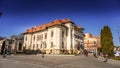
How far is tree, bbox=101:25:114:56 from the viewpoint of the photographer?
31969 millimetres

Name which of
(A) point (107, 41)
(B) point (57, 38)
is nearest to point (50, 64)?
(A) point (107, 41)

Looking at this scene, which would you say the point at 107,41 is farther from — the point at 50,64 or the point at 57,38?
the point at 57,38

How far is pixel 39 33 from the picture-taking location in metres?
61.5

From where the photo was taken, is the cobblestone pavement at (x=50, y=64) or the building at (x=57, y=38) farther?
the building at (x=57, y=38)

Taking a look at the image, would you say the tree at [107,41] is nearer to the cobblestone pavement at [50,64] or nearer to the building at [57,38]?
the cobblestone pavement at [50,64]

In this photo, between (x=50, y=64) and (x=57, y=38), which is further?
(x=57, y=38)

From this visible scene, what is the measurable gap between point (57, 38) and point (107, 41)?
21.5m

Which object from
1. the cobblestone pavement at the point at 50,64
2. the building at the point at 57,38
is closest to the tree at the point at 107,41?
the cobblestone pavement at the point at 50,64

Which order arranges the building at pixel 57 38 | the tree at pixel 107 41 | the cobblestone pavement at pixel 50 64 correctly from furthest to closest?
the building at pixel 57 38
the tree at pixel 107 41
the cobblestone pavement at pixel 50 64

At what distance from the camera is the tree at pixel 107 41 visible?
32.0 metres

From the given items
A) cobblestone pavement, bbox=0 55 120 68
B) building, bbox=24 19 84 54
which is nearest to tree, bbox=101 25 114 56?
cobblestone pavement, bbox=0 55 120 68

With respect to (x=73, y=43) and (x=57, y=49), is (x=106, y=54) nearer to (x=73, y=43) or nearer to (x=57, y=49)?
(x=57, y=49)

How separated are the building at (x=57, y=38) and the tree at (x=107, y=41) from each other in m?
19.6

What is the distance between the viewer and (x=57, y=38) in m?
51.4
